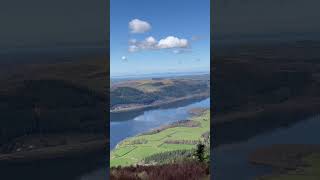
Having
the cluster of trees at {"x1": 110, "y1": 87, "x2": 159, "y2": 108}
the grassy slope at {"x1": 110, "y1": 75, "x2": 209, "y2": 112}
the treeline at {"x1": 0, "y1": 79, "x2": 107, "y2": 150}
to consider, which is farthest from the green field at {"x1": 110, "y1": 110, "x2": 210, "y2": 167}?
the treeline at {"x1": 0, "y1": 79, "x2": 107, "y2": 150}

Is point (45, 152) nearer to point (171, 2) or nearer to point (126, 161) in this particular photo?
point (126, 161)

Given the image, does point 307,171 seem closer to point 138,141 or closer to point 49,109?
point 49,109

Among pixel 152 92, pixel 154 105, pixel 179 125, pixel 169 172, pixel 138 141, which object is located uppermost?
pixel 152 92

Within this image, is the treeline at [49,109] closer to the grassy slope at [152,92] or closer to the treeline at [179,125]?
the treeline at [179,125]

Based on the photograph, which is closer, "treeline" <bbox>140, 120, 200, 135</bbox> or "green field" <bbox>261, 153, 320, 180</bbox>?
"green field" <bbox>261, 153, 320, 180</bbox>

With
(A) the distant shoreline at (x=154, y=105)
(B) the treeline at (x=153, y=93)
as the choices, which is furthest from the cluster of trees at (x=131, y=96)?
(A) the distant shoreline at (x=154, y=105)

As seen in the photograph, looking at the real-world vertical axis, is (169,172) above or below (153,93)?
below

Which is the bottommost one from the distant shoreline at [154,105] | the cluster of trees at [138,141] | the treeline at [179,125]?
the cluster of trees at [138,141]

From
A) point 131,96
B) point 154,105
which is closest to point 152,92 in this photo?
point 154,105

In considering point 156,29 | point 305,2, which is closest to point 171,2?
point 156,29

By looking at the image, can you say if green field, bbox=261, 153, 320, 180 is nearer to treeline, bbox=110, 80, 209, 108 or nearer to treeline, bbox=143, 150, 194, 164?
treeline, bbox=143, 150, 194, 164
